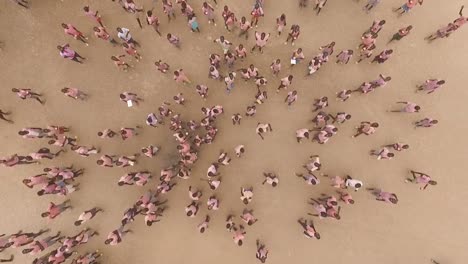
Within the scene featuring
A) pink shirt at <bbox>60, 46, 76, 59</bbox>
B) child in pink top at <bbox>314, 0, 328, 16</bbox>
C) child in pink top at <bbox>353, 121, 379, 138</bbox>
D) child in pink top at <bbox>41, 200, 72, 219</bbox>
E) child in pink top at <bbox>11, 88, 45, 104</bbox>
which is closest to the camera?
child in pink top at <bbox>41, 200, 72, 219</bbox>

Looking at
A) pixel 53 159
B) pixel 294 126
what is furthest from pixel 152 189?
pixel 294 126

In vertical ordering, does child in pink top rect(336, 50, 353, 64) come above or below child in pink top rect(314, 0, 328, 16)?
below

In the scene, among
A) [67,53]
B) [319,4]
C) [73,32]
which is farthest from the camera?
[319,4]

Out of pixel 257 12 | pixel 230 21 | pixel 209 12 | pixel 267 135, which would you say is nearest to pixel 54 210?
pixel 267 135

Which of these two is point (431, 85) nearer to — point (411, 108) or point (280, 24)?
point (411, 108)

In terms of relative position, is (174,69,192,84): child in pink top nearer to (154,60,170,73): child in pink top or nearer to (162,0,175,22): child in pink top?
(154,60,170,73): child in pink top

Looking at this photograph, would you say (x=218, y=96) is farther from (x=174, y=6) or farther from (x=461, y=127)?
(x=461, y=127)

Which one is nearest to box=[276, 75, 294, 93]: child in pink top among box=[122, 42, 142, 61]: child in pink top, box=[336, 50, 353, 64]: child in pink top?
box=[336, 50, 353, 64]: child in pink top

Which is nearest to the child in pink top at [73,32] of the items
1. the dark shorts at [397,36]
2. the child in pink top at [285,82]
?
the child in pink top at [285,82]
